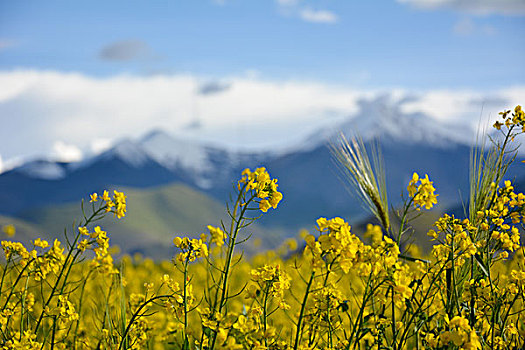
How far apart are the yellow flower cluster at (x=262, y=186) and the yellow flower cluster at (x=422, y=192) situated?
22.9 inches

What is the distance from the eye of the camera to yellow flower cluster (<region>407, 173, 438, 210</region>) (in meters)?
2.19

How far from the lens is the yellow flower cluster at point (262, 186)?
2.04 meters

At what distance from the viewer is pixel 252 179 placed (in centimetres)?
204

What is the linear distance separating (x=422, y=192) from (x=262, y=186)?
0.69 metres

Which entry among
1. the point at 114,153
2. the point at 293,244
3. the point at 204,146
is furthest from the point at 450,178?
the point at 293,244

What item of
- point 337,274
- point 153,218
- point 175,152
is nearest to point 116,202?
point 337,274

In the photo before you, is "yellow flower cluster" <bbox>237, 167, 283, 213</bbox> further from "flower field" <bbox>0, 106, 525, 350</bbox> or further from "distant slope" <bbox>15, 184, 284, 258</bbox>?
"distant slope" <bbox>15, 184, 284, 258</bbox>

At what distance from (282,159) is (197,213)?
38.2 m

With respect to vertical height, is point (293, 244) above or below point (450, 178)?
below

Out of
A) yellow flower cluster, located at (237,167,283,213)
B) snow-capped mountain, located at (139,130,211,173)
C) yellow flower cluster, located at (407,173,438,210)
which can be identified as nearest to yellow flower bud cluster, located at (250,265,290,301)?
yellow flower cluster, located at (237,167,283,213)

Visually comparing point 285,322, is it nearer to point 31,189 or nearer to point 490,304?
point 490,304

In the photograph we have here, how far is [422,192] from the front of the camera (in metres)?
2.21

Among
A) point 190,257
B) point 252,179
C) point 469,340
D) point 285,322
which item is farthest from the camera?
point 285,322

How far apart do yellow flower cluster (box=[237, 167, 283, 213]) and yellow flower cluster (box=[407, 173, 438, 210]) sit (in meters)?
0.58
